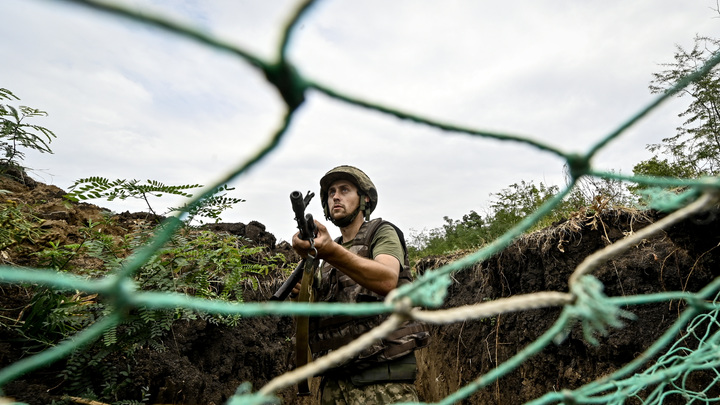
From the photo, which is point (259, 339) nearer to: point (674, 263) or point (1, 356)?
point (1, 356)

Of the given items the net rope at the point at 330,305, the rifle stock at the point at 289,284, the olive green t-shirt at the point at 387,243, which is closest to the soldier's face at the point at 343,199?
the olive green t-shirt at the point at 387,243

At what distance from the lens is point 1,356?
68.2 inches

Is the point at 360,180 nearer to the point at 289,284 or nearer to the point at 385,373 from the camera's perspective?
the point at 289,284

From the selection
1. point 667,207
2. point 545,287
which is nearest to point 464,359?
point 545,287

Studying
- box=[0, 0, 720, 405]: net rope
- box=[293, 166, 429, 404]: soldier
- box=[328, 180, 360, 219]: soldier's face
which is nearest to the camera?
box=[0, 0, 720, 405]: net rope

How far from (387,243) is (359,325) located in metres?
0.46

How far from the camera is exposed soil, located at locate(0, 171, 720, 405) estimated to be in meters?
2.27

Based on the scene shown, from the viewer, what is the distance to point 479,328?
463 centimetres

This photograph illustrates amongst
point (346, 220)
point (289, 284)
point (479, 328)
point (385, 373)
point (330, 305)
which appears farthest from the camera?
point (479, 328)

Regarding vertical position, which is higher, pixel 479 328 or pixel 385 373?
pixel 479 328

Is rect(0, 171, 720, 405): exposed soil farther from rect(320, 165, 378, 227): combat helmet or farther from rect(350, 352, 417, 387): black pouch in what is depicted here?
rect(320, 165, 378, 227): combat helmet

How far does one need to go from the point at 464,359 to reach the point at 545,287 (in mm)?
1349

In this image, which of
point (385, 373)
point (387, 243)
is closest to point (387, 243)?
point (387, 243)

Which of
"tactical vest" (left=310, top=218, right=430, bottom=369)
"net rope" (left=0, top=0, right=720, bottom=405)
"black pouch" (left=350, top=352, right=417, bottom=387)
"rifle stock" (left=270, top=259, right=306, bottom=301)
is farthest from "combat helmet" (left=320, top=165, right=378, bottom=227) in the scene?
"net rope" (left=0, top=0, right=720, bottom=405)
